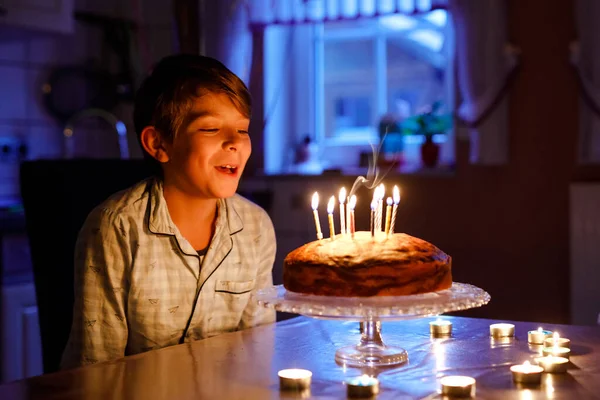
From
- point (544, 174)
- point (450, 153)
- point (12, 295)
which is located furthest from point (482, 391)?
point (450, 153)

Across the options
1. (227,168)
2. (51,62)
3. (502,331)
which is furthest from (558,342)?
(51,62)

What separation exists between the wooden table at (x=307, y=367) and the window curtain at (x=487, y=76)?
2.21 metres

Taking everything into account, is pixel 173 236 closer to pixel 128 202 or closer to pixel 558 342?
pixel 128 202

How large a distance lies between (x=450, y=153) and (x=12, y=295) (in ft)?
6.86

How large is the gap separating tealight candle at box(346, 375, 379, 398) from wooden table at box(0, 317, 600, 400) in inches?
0.4

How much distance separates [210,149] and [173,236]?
174 mm

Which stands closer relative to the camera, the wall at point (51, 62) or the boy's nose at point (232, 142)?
the boy's nose at point (232, 142)

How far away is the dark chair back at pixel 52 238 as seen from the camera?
158 centimetres

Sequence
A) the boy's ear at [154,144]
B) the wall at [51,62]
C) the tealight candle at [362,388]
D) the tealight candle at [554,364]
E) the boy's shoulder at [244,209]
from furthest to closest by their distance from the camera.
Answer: the wall at [51,62], the boy's shoulder at [244,209], the boy's ear at [154,144], the tealight candle at [554,364], the tealight candle at [362,388]

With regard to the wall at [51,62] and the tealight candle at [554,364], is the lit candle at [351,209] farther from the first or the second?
the wall at [51,62]

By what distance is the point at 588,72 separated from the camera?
323 cm

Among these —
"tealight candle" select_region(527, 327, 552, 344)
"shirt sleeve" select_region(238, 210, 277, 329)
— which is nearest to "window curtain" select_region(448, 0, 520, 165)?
"shirt sleeve" select_region(238, 210, 277, 329)

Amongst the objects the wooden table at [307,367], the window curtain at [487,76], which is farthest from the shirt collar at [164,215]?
the window curtain at [487,76]

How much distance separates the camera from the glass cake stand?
987mm
